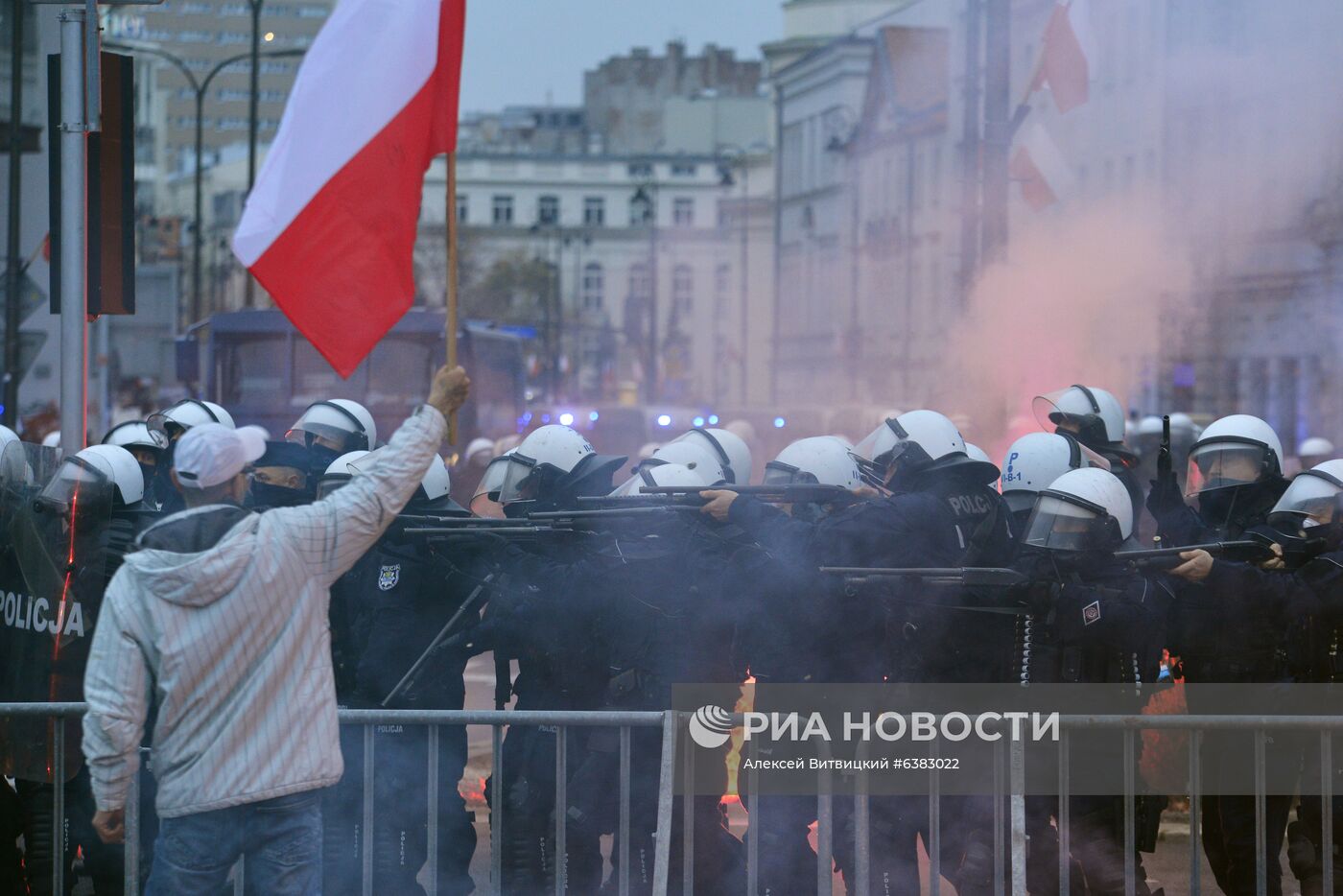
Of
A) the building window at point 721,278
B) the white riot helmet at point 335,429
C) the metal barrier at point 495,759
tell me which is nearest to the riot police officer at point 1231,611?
the metal barrier at point 495,759

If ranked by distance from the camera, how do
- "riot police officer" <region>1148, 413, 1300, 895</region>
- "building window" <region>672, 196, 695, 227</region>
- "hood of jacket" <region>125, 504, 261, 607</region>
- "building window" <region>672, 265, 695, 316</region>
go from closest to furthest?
"hood of jacket" <region>125, 504, 261, 607</region>
"riot police officer" <region>1148, 413, 1300, 895</region>
"building window" <region>672, 265, 695, 316</region>
"building window" <region>672, 196, 695, 227</region>

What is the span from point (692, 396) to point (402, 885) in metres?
67.2

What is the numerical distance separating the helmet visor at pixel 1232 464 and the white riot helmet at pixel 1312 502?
0.93 feet

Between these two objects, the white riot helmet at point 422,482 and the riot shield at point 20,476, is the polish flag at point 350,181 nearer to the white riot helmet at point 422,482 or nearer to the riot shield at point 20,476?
the white riot helmet at point 422,482

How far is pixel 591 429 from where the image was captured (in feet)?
78.5

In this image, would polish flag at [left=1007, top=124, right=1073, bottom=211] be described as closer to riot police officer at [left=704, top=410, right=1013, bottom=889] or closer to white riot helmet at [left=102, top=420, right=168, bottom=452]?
white riot helmet at [left=102, top=420, right=168, bottom=452]

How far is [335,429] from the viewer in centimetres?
695

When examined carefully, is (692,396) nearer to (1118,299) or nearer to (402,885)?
(1118,299)

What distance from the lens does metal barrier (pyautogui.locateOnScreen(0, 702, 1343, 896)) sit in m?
4.44

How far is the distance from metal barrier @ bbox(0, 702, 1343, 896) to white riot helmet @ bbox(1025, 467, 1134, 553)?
0.91 meters

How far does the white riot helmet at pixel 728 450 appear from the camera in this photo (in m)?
6.53

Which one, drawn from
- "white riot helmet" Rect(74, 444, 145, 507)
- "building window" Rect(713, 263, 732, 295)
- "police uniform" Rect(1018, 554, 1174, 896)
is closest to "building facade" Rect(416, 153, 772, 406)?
"building window" Rect(713, 263, 732, 295)

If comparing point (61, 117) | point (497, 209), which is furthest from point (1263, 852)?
point (497, 209)

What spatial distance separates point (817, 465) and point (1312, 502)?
64.5 inches
